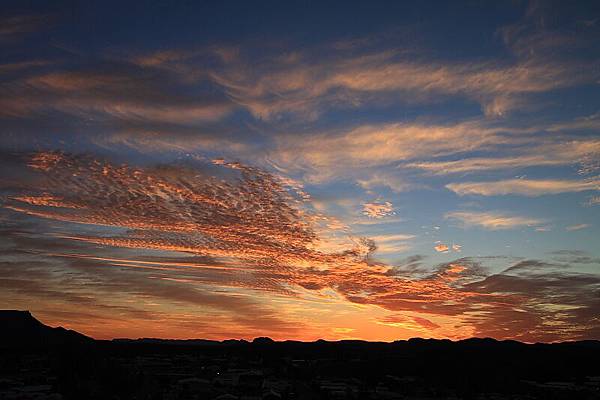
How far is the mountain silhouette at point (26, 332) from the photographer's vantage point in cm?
14138

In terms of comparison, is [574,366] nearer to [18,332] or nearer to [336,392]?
[336,392]

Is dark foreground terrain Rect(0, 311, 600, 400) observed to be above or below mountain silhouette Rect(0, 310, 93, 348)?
below

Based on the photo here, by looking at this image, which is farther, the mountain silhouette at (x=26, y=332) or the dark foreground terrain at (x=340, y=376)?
the mountain silhouette at (x=26, y=332)

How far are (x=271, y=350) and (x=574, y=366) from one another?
290 ft

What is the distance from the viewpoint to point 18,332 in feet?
479

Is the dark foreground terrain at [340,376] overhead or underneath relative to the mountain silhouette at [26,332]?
underneath

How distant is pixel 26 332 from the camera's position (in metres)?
147

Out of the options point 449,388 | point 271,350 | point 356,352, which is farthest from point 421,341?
point 449,388

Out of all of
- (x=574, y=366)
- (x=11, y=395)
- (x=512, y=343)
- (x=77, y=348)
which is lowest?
(x=11, y=395)

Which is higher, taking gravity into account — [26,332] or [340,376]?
[26,332]

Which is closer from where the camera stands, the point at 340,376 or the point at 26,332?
the point at 340,376

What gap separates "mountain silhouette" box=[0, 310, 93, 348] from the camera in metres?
141

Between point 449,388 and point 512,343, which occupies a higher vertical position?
point 512,343

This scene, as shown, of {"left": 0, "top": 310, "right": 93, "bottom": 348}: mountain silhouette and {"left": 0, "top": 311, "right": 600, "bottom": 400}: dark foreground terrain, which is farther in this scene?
{"left": 0, "top": 310, "right": 93, "bottom": 348}: mountain silhouette
